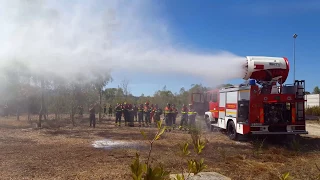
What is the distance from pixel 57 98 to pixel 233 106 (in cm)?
1324

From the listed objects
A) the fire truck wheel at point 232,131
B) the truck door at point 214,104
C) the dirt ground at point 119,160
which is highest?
the truck door at point 214,104

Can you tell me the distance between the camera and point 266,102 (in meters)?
11.6

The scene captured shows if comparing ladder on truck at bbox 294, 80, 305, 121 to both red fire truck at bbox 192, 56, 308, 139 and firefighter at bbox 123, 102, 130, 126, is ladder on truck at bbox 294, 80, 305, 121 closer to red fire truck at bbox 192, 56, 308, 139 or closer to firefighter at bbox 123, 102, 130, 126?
red fire truck at bbox 192, 56, 308, 139

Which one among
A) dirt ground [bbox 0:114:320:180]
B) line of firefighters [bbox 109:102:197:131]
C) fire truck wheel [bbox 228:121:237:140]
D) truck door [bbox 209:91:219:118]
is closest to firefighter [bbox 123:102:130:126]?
line of firefighters [bbox 109:102:197:131]

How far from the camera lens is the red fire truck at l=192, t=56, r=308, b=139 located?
11.6m

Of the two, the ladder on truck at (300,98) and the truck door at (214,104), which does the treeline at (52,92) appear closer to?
the truck door at (214,104)

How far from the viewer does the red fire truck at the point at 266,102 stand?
1161 centimetres

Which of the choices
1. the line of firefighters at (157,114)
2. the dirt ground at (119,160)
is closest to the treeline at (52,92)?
the line of firefighters at (157,114)

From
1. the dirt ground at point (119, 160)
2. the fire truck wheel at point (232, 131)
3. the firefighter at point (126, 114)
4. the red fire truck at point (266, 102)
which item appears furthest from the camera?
the firefighter at point (126, 114)

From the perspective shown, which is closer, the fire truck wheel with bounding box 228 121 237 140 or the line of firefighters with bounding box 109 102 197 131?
the fire truck wheel with bounding box 228 121 237 140

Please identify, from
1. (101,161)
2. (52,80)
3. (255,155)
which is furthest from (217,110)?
(52,80)

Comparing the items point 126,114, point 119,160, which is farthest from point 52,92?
point 119,160

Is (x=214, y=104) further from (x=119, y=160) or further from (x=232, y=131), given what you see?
(x=119, y=160)

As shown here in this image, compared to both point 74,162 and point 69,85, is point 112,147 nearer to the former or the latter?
point 74,162
